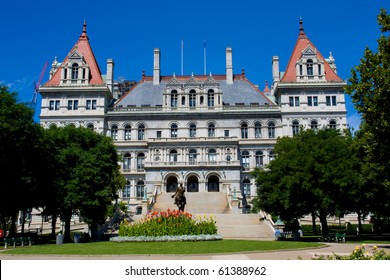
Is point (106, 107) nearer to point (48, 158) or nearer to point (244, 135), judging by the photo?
point (244, 135)

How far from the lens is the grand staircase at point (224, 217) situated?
3897 centimetres

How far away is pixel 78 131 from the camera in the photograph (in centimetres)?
4478

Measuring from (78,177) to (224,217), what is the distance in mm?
15812

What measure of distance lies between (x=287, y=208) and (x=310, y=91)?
116 feet

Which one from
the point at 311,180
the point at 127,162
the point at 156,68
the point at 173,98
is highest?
the point at 156,68

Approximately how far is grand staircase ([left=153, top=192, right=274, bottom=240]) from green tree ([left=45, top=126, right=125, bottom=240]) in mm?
11562

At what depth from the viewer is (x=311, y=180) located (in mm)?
37625

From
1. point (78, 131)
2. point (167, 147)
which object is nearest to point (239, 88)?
point (167, 147)

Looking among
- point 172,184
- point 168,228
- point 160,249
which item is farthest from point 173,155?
point 160,249

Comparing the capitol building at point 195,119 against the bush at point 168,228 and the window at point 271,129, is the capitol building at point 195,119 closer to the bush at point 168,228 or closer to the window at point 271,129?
the window at point 271,129

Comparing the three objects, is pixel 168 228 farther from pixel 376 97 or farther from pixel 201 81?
pixel 201 81

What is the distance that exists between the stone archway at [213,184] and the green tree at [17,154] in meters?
32.9

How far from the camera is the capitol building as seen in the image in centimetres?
6669

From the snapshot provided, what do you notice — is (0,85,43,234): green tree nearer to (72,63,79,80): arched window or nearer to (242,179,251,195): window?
(72,63,79,80): arched window
